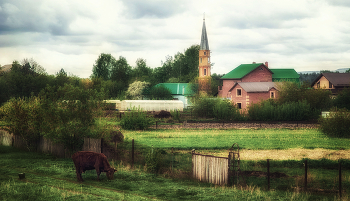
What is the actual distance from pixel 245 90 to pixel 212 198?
2189 inches

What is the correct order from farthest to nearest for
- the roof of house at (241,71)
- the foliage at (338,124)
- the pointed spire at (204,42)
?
the pointed spire at (204,42), the roof of house at (241,71), the foliage at (338,124)

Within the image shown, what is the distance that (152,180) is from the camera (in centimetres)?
1689

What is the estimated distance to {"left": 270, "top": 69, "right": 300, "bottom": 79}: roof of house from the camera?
91175 mm

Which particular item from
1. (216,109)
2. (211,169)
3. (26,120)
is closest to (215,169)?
(211,169)

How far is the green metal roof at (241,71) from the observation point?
287 ft

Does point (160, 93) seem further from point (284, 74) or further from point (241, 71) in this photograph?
point (284, 74)

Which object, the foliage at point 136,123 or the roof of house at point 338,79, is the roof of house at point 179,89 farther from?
the foliage at point 136,123

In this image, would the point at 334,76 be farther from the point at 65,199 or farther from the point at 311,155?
the point at 65,199

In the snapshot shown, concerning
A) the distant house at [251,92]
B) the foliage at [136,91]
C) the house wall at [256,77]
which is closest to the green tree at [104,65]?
the foliage at [136,91]

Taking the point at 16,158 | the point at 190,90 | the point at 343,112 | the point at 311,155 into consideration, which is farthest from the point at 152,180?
the point at 190,90

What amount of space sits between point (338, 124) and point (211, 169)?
25.4 meters

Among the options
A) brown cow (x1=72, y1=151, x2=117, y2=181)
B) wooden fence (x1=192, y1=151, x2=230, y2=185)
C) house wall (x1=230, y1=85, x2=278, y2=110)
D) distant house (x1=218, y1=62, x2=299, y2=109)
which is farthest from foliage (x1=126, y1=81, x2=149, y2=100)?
wooden fence (x1=192, y1=151, x2=230, y2=185)

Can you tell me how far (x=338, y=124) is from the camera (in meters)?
36.7

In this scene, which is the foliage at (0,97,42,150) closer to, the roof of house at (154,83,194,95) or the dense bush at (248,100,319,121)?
the dense bush at (248,100,319,121)
